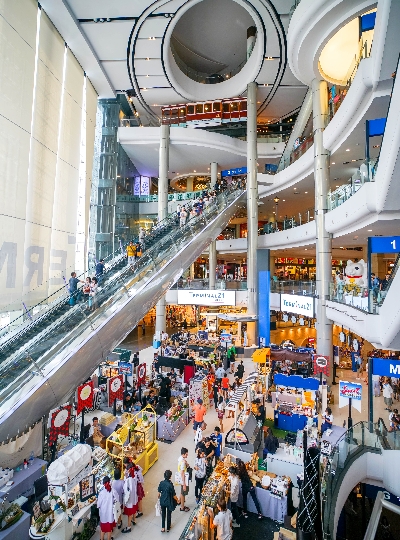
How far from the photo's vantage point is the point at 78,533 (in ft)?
19.5

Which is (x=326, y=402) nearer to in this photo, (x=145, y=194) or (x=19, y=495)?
(x=19, y=495)

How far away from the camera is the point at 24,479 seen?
6.58 meters

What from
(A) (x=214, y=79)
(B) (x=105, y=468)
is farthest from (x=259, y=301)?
(A) (x=214, y=79)

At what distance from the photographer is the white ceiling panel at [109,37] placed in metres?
18.7

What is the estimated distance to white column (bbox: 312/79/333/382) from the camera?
50.0 ft

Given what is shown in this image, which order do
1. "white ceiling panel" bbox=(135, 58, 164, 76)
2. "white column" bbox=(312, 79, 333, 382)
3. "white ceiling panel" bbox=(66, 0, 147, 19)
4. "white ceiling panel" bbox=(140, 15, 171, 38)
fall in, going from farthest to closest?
"white ceiling panel" bbox=(135, 58, 164, 76) → "white ceiling panel" bbox=(140, 15, 171, 38) → "white ceiling panel" bbox=(66, 0, 147, 19) → "white column" bbox=(312, 79, 333, 382)

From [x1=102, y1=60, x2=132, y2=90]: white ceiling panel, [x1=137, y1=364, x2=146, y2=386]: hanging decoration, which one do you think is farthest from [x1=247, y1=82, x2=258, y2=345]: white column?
[x1=137, y1=364, x2=146, y2=386]: hanging decoration

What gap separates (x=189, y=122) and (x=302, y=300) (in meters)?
16.8

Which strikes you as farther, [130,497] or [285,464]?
[285,464]

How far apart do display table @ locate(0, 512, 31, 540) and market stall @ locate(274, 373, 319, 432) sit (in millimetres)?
7838

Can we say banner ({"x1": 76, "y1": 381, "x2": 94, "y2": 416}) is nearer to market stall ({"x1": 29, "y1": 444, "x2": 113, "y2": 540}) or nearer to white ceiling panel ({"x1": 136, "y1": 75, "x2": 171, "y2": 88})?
market stall ({"x1": 29, "y1": 444, "x2": 113, "y2": 540})

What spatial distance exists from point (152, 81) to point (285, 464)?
25.3 meters

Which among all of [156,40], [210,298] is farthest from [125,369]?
[156,40]

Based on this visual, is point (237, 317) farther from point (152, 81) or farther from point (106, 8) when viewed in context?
point (106, 8)
